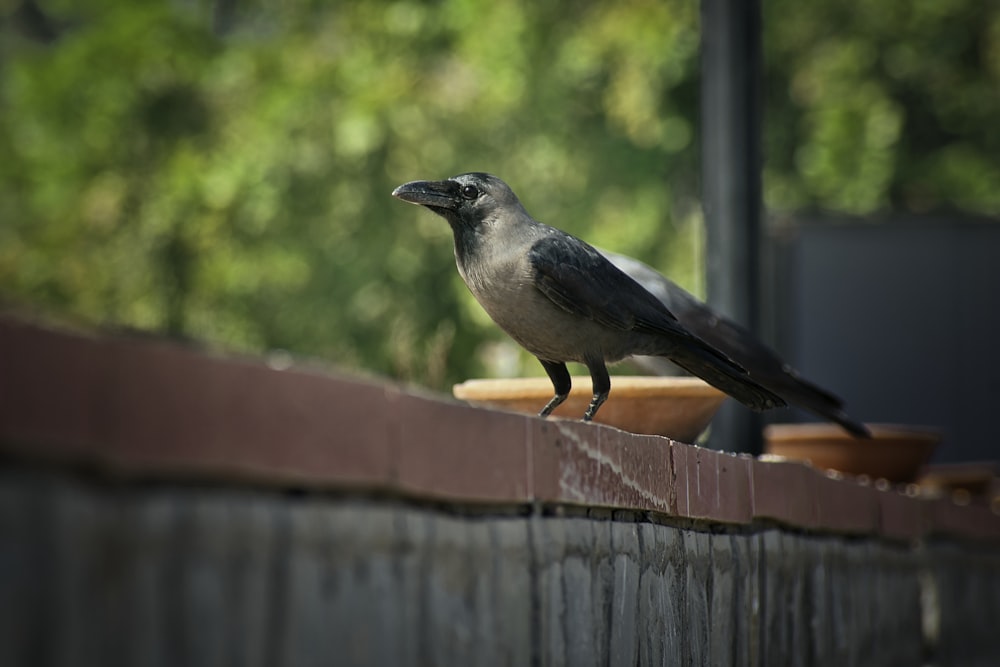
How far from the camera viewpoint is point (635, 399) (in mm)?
4488

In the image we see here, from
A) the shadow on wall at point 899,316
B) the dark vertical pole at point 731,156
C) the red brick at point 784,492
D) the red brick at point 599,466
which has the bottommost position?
the red brick at point 599,466

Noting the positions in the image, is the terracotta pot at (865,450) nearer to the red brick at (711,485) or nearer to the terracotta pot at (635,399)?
the terracotta pot at (635,399)

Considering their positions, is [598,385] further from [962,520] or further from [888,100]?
[888,100]

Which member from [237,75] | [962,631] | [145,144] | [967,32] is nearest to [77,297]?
[145,144]

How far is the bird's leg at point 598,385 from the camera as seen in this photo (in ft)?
14.2

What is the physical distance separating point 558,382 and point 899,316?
8355mm

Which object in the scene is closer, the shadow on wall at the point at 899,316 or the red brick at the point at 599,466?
the red brick at the point at 599,466

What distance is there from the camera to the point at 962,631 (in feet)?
22.8

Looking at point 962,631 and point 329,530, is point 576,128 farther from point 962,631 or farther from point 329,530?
point 329,530

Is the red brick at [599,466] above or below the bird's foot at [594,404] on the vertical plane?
below

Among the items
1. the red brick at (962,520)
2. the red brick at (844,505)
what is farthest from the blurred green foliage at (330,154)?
the red brick at (844,505)

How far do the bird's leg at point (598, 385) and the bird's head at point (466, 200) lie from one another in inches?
18.5

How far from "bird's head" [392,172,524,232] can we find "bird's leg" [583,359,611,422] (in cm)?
47

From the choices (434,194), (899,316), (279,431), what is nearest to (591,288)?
(434,194)
